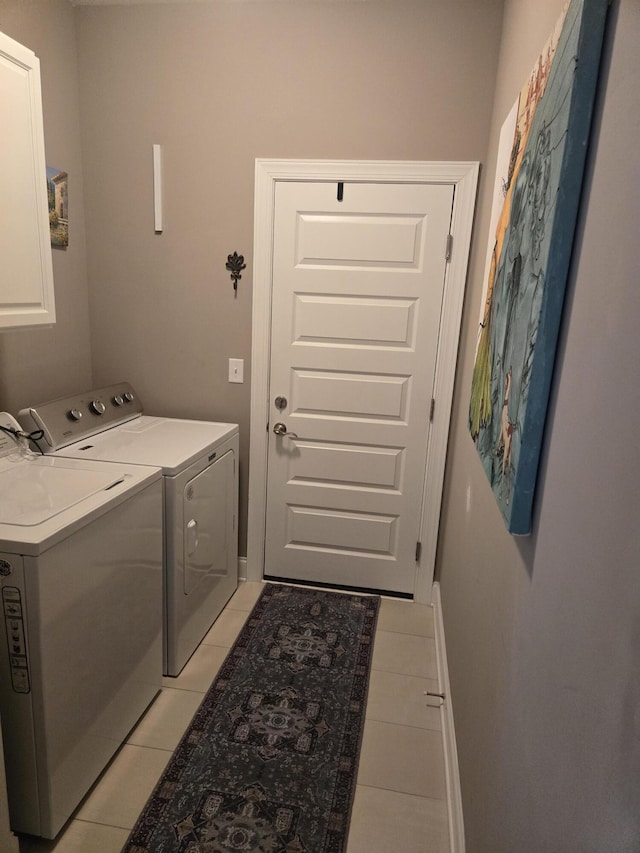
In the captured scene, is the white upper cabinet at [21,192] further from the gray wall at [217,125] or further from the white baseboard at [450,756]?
the white baseboard at [450,756]

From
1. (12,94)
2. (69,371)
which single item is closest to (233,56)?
(12,94)

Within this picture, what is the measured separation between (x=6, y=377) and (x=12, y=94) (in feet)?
3.72

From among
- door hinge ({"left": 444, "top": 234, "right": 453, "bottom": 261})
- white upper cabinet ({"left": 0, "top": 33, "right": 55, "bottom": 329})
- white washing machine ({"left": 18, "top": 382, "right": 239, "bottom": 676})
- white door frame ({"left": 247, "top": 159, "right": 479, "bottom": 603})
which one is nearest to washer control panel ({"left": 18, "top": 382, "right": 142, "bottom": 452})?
white washing machine ({"left": 18, "top": 382, "right": 239, "bottom": 676})

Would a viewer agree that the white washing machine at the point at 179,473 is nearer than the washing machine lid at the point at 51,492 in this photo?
No

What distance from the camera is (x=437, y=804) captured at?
5.58 feet

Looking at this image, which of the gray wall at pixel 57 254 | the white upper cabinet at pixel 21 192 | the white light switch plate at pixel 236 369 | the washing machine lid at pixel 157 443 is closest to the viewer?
the white upper cabinet at pixel 21 192

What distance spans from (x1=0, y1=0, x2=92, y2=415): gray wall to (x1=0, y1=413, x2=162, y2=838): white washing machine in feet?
1.67

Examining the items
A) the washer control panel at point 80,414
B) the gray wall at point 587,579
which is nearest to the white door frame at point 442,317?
the washer control panel at point 80,414

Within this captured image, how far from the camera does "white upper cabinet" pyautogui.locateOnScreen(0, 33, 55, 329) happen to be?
161 centimetres

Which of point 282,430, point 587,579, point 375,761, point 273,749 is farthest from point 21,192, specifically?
point 375,761

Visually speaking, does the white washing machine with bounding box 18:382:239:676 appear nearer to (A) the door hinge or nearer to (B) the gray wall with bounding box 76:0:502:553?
(B) the gray wall with bounding box 76:0:502:553

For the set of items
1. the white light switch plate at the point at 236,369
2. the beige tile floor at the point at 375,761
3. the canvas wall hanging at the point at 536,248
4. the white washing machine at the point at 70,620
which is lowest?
the beige tile floor at the point at 375,761

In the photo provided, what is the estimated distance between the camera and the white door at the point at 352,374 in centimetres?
253

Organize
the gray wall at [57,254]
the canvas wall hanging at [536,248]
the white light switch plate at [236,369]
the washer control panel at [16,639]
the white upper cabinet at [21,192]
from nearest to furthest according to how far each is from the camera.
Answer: the canvas wall hanging at [536,248] < the washer control panel at [16,639] < the white upper cabinet at [21,192] < the gray wall at [57,254] < the white light switch plate at [236,369]
